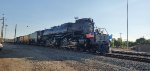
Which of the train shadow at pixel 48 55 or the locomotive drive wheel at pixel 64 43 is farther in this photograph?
the locomotive drive wheel at pixel 64 43

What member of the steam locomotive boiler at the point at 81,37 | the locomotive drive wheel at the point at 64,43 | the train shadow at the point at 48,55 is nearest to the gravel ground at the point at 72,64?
the train shadow at the point at 48,55

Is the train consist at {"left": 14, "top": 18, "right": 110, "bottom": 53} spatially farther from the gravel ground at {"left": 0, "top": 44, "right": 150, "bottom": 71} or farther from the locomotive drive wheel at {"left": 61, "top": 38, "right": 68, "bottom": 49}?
the gravel ground at {"left": 0, "top": 44, "right": 150, "bottom": 71}

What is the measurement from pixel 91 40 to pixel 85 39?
39.1 inches

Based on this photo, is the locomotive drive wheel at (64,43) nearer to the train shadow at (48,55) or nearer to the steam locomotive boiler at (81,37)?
the steam locomotive boiler at (81,37)

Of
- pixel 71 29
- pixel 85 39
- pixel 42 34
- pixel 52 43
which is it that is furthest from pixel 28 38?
pixel 85 39

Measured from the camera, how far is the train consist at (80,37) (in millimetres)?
29812

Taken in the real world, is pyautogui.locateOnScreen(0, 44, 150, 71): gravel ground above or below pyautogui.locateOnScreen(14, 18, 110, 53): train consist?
below

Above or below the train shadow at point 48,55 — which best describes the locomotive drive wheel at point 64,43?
above

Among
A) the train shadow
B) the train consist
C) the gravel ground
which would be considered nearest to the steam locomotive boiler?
the train consist

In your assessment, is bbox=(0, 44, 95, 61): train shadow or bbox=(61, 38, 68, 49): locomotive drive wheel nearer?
bbox=(0, 44, 95, 61): train shadow

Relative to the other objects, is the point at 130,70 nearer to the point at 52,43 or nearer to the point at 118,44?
the point at 52,43

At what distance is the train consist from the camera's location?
29812mm

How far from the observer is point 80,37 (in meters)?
33.1

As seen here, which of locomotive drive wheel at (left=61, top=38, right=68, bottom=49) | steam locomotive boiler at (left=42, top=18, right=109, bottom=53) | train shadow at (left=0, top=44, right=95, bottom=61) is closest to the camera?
train shadow at (left=0, top=44, right=95, bottom=61)
